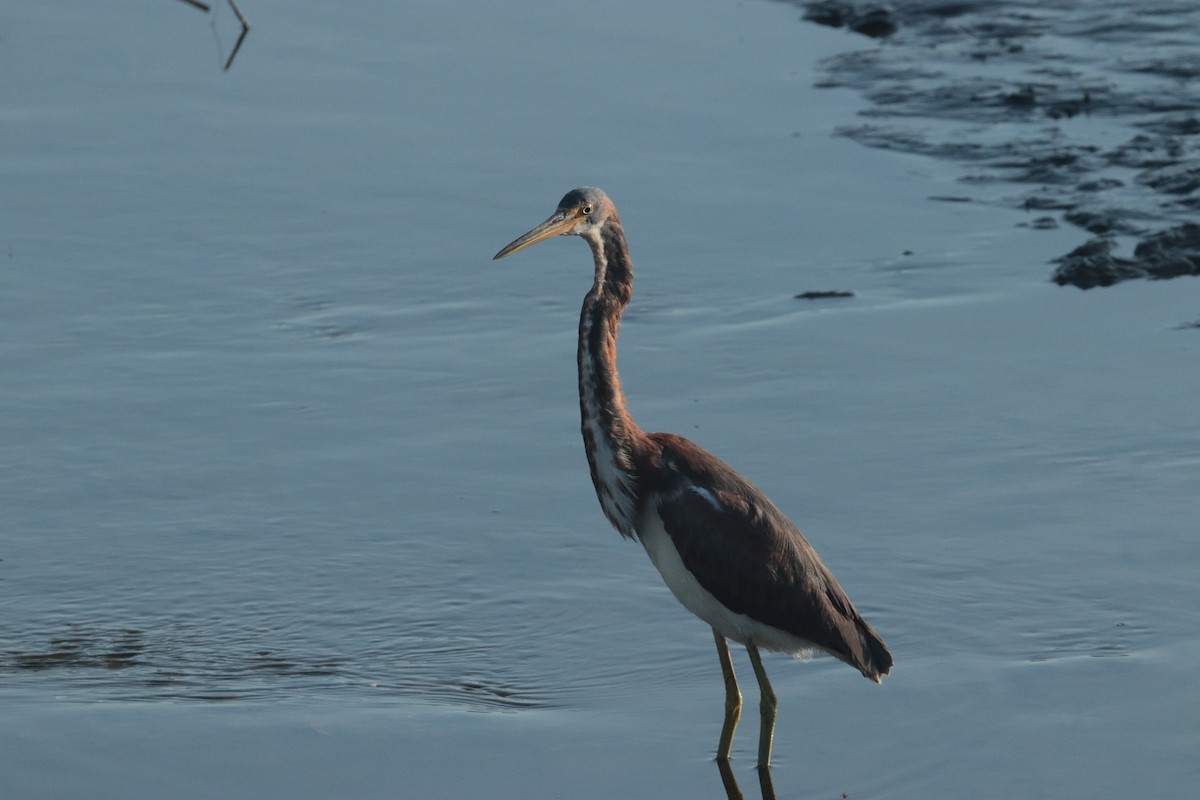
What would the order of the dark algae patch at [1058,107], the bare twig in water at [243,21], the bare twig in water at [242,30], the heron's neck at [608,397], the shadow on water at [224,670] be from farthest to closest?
the bare twig in water at [243,21] < the bare twig in water at [242,30] < the dark algae patch at [1058,107] < the shadow on water at [224,670] < the heron's neck at [608,397]

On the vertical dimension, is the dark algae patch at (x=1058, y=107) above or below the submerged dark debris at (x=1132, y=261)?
above

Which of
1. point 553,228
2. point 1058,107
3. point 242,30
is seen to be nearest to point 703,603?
point 553,228

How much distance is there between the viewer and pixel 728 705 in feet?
20.5

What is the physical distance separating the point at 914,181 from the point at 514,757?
7184 mm

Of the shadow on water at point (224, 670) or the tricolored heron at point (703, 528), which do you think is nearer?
the tricolored heron at point (703, 528)

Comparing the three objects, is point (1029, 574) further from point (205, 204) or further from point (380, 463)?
point (205, 204)

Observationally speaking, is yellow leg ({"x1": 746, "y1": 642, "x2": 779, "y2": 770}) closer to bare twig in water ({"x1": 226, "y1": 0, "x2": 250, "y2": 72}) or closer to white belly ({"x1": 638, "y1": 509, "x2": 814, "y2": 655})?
white belly ({"x1": 638, "y1": 509, "x2": 814, "y2": 655})

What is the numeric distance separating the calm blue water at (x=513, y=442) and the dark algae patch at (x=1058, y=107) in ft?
1.33

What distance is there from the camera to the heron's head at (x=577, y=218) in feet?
20.8

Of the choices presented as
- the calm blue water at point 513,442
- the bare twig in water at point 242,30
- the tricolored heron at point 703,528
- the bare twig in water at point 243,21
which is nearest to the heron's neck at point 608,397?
the tricolored heron at point 703,528

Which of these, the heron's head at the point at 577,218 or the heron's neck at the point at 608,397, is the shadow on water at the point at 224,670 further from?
the heron's head at the point at 577,218

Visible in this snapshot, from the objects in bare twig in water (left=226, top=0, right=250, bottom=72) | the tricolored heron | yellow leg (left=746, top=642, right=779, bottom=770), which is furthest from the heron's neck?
bare twig in water (left=226, top=0, right=250, bottom=72)

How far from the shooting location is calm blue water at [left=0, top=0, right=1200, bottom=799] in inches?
245

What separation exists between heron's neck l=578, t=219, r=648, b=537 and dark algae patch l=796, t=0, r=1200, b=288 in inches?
191
